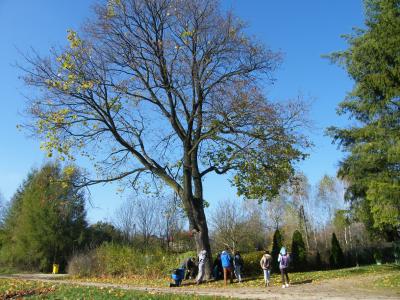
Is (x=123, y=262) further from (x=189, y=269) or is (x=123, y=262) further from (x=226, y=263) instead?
(x=226, y=263)

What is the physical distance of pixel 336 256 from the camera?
35594mm

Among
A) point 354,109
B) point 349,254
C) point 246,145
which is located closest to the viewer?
point 246,145

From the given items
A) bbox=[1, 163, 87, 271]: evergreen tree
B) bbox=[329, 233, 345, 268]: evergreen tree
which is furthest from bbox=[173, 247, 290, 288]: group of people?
bbox=[1, 163, 87, 271]: evergreen tree

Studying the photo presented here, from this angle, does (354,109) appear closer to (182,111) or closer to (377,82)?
(377,82)

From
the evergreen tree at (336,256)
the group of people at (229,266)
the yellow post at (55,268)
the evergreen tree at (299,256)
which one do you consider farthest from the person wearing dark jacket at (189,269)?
the yellow post at (55,268)

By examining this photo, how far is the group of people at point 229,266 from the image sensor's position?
58.2ft

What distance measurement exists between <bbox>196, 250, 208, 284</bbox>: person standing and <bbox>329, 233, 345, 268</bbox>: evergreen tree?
62.1 feet

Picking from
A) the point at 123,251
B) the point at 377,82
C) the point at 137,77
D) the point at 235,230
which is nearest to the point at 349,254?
the point at 235,230

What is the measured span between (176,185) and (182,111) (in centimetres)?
386

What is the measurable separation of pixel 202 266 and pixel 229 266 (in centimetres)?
151

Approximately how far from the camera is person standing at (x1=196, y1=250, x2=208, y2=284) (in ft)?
64.8

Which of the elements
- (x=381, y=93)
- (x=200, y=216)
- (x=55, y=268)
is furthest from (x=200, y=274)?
(x=55, y=268)

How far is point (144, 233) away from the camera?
53.6 metres

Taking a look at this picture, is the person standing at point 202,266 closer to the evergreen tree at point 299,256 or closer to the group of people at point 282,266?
the group of people at point 282,266
